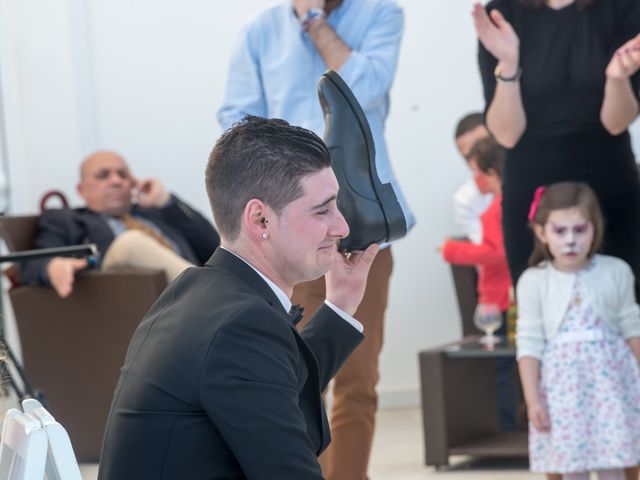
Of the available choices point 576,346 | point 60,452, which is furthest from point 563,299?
point 60,452

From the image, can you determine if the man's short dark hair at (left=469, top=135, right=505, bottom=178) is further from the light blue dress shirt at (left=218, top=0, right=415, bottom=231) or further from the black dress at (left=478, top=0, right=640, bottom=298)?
the light blue dress shirt at (left=218, top=0, right=415, bottom=231)

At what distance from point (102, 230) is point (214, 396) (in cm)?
333

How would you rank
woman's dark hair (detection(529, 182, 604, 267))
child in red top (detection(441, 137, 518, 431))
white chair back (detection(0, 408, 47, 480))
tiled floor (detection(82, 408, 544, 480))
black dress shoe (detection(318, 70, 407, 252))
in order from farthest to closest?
child in red top (detection(441, 137, 518, 431)), tiled floor (detection(82, 408, 544, 480)), woman's dark hair (detection(529, 182, 604, 267)), black dress shoe (detection(318, 70, 407, 252)), white chair back (detection(0, 408, 47, 480))

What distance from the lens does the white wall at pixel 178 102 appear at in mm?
5129

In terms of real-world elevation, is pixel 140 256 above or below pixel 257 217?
below

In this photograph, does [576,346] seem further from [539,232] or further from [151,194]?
[151,194]

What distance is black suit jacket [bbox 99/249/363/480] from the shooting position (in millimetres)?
1411

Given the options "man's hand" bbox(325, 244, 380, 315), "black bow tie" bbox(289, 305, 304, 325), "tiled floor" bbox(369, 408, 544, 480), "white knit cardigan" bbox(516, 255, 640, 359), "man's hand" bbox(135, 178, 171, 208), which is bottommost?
"tiled floor" bbox(369, 408, 544, 480)

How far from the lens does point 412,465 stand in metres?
4.25

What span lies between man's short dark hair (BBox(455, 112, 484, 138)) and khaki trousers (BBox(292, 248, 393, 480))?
208 cm

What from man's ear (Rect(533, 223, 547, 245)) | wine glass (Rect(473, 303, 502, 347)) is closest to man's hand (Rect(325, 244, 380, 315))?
man's ear (Rect(533, 223, 547, 245))

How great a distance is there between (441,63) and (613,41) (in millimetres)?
2372

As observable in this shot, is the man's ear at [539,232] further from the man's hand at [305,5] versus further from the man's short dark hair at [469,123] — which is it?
the man's short dark hair at [469,123]


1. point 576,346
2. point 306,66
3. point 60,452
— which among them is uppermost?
point 306,66
